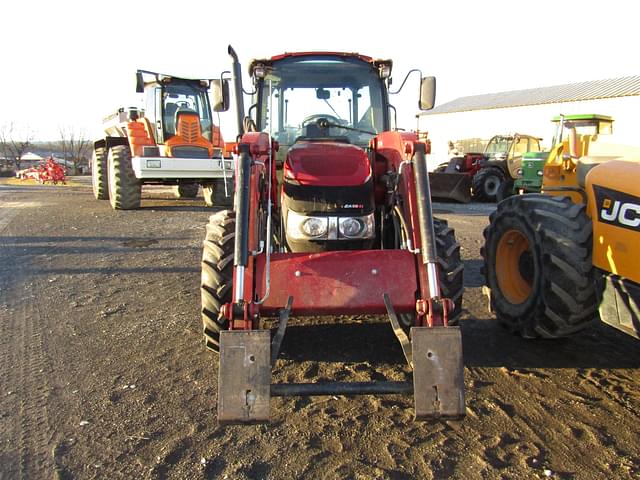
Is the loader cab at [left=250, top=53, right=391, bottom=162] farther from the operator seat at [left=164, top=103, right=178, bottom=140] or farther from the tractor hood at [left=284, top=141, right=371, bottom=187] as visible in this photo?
the operator seat at [left=164, top=103, right=178, bottom=140]

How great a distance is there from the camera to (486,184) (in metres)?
16.9

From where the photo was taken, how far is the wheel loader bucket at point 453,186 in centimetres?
1566

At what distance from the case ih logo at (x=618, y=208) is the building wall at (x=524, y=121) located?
22.2 meters

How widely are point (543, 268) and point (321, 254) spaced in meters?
1.62

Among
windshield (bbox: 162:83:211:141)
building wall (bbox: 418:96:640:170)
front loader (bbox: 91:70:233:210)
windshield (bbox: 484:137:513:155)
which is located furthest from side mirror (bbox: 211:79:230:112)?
building wall (bbox: 418:96:640:170)

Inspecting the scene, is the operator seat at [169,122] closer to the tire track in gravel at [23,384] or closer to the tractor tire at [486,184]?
the tire track in gravel at [23,384]

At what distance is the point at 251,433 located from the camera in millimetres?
2904

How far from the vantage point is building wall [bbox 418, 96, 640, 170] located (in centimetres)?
2777

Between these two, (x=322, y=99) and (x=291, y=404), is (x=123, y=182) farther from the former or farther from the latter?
(x=291, y=404)

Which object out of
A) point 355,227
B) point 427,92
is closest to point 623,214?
point 355,227

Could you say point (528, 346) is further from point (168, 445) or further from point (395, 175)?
point (168, 445)

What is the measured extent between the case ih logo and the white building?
2344 centimetres

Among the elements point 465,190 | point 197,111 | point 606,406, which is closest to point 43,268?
point 606,406

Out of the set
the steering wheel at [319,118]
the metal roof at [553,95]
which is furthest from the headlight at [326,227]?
the metal roof at [553,95]
